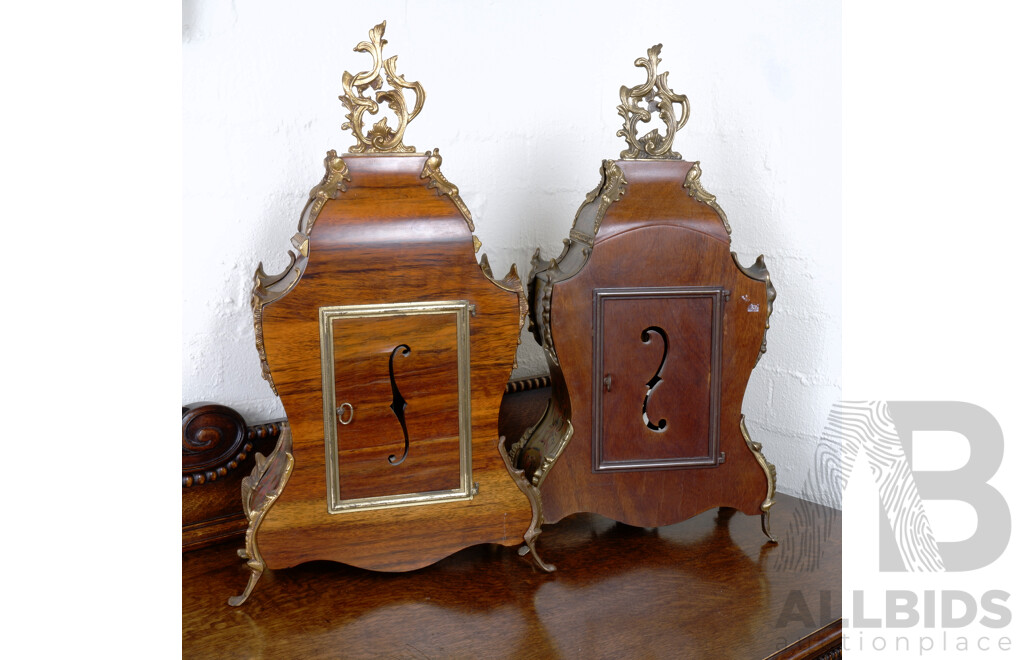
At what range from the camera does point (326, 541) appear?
4.10 ft

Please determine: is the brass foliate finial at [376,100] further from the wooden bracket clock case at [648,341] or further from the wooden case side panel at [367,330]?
the wooden bracket clock case at [648,341]

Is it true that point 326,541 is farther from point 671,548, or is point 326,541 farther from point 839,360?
point 839,360

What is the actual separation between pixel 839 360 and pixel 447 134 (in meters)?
0.88

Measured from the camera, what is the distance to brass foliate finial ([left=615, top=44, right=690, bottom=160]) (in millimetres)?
1400

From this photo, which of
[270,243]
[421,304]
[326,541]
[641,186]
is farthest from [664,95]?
[326,541]

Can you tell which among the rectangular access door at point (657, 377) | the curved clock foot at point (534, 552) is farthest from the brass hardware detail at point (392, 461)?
the rectangular access door at point (657, 377)

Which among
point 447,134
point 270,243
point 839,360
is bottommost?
point 839,360

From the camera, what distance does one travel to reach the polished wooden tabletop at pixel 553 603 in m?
1.12

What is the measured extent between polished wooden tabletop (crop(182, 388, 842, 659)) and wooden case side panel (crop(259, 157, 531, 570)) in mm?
70

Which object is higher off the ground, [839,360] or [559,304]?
[559,304]

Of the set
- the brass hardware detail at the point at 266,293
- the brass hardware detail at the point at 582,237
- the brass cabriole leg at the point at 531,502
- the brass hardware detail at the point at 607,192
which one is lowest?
the brass cabriole leg at the point at 531,502

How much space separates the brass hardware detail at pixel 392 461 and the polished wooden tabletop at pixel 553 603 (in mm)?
136

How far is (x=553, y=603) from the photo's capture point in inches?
48.9

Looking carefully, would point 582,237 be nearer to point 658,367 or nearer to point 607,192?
point 607,192
